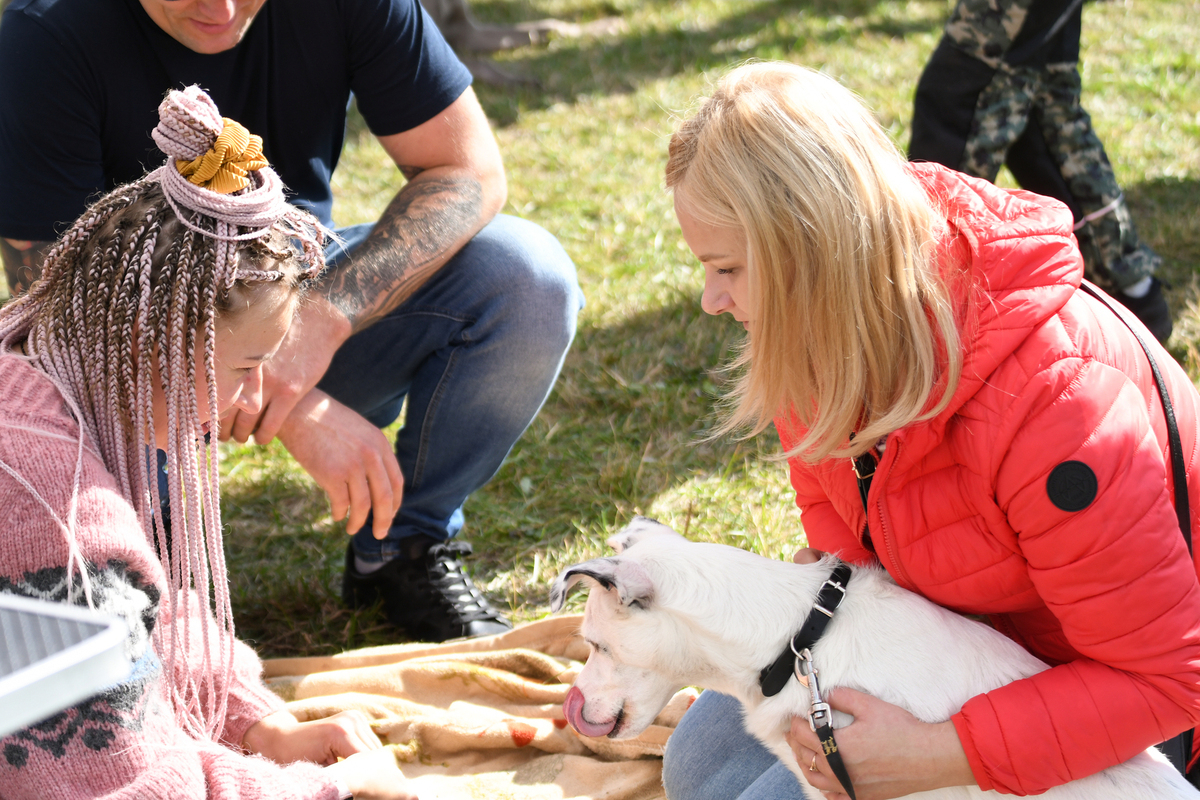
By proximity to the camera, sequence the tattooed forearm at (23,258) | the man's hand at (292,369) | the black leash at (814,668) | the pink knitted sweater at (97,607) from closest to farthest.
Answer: the pink knitted sweater at (97,607) < the black leash at (814,668) < the man's hand at (292,369) < the tattooed forearm at (23,258)

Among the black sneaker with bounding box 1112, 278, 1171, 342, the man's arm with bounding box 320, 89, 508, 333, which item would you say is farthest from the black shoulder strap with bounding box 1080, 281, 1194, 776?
the black sneaker with bounding box 1112, 278, 1171, 342

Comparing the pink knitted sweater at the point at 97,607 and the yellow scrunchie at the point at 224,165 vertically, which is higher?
the yellow scrunchie at the point at 224,165

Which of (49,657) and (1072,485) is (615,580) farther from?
(49,657)

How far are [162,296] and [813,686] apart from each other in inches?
56.9

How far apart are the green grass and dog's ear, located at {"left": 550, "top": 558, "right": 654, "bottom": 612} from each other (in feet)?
3.29

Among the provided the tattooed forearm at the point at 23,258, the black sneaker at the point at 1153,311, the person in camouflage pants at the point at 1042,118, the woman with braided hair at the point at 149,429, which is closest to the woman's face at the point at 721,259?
the woman with braided hair at the point at 149,429

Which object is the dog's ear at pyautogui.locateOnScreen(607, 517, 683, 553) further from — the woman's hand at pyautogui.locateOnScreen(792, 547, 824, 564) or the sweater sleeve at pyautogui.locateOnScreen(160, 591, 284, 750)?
the sweater sleeve at pyautogui.locateOnScreen(160, 591, 284, 750)

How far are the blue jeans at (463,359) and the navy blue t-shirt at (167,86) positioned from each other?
0.38 meters

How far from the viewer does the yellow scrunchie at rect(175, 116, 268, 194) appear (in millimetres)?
1730

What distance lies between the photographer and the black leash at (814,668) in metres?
1.83

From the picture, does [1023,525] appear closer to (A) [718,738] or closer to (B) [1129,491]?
(B) [1129,491]

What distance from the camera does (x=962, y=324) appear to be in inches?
70.3

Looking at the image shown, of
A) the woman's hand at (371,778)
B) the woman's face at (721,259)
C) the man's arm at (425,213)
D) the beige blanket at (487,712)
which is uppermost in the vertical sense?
the woman's face at (721,259)

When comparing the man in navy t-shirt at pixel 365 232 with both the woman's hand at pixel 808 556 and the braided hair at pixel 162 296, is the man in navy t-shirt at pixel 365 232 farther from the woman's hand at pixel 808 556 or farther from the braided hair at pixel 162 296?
the woman's hand at pixel 808 556
